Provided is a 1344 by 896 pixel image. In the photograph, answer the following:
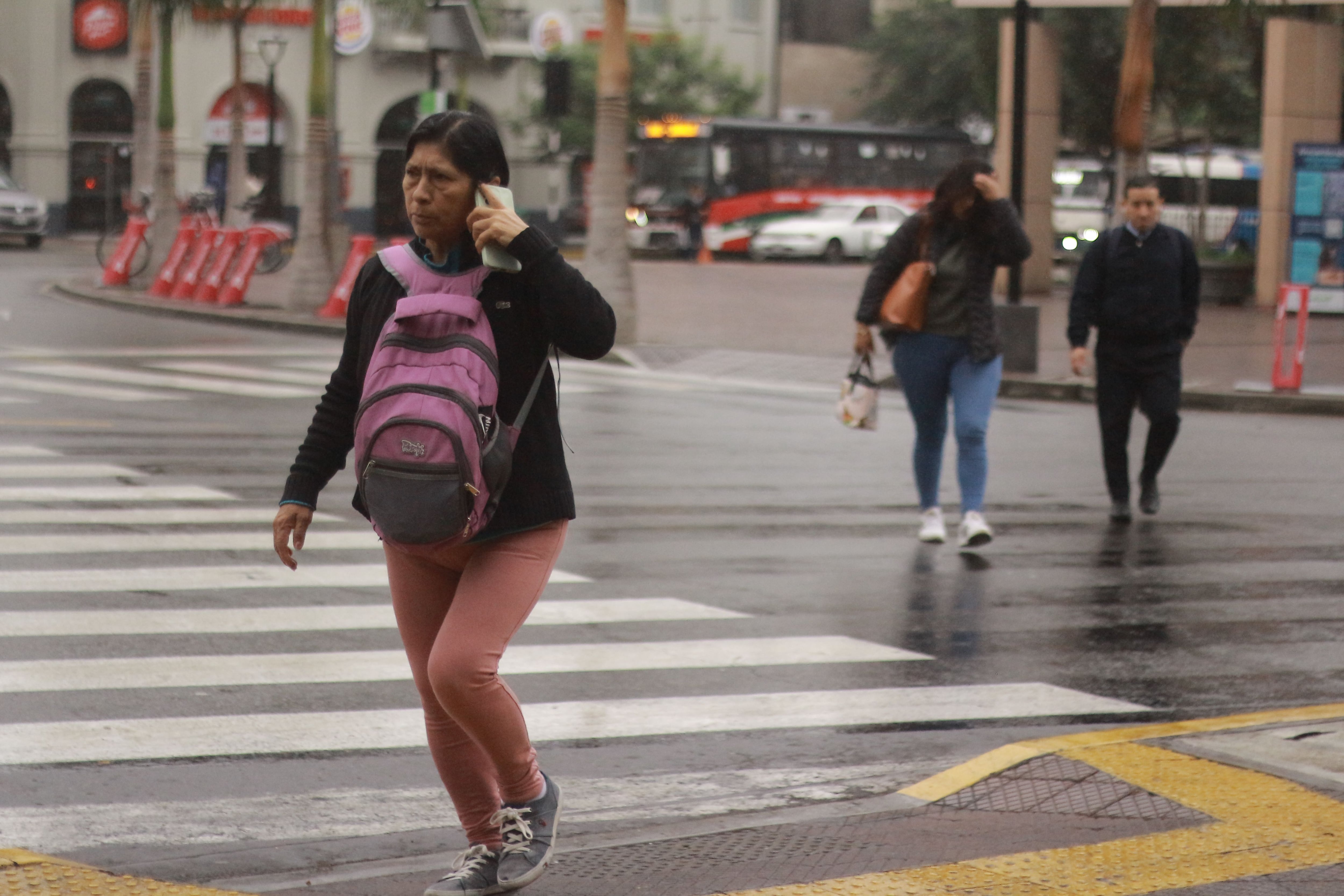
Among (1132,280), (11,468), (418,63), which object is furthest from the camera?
(418,63)

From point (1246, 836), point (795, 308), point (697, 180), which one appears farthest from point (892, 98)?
point (1246, 836)

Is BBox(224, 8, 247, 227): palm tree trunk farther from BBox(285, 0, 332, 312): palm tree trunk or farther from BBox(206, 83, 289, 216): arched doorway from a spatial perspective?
BBox(206, 83, 289, 216): arched doorway

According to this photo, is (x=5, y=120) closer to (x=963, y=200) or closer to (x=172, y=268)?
(x=172, y=268)

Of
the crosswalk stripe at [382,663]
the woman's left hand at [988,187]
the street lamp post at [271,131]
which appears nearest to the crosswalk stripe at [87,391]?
the woman's left hand at [988,187]

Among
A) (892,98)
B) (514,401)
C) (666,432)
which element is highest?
(892,98)

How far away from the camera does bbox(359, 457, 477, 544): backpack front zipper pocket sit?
3713 millimetres

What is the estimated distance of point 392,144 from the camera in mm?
56250

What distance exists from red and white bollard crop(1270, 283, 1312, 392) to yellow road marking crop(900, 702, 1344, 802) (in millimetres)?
11440

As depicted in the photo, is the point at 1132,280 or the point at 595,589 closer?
the point at 595,589

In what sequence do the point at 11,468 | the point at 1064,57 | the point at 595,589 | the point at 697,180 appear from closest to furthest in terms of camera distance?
the point at 595,589, the point at 11,468, the point at 1064,57, the point at 697,180

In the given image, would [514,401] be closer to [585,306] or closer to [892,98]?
[585,306]

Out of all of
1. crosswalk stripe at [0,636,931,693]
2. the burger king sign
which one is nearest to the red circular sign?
the burger king sign

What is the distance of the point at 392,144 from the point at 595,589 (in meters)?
49.8

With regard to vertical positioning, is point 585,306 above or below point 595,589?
above
